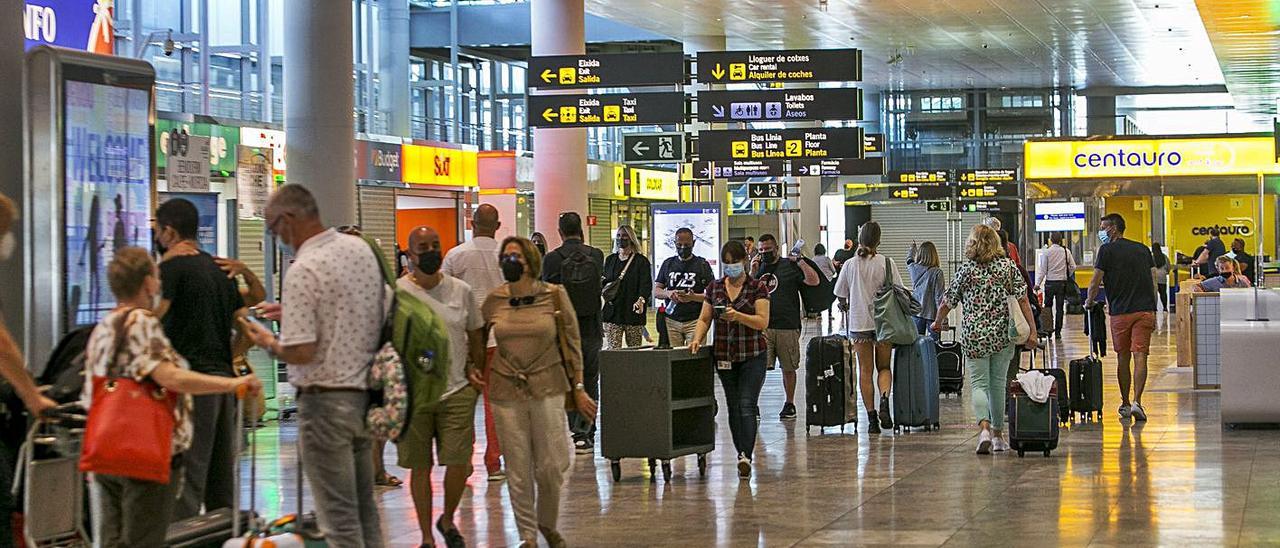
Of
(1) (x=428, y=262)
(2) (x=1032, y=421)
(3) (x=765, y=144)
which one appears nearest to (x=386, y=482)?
(1) (x=428, y=262)

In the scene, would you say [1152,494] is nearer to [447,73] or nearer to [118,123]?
[118,123]

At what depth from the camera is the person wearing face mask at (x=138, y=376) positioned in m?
6.18

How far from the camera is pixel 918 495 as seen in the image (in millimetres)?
10172

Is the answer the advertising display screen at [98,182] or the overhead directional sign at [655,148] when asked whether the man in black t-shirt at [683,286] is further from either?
the overhead directional sign at [655,148]

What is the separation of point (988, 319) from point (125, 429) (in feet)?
24.2

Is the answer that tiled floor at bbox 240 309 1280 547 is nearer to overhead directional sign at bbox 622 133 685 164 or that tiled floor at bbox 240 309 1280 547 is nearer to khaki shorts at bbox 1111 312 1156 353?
khaki shorts at bbox 1111 312 1156 353

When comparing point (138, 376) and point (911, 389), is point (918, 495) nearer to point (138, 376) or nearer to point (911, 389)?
point (911, 389)

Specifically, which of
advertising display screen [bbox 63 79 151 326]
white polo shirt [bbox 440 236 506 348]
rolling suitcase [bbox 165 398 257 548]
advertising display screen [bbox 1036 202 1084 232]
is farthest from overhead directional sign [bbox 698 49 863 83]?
rolling suitcase [bbox 165 398 257 548]

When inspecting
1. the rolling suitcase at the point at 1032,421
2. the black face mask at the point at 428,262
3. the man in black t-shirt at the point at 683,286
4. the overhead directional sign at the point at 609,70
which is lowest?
the rolling suitcase at the point at 1032,421

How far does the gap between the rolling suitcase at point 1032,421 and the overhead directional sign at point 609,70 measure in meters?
8.54

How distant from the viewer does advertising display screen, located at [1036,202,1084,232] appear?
3056cm

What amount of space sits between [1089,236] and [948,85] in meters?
16.4

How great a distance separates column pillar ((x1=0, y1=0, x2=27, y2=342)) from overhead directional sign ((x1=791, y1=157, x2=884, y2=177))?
15.2 metres

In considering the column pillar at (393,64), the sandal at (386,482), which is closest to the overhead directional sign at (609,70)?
the sandal at (386,482)
